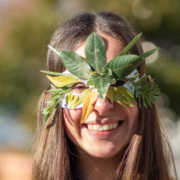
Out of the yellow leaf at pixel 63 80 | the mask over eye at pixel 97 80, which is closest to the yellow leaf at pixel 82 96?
the mask over eye at pixel 97 80

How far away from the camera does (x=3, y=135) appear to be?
12.0 m

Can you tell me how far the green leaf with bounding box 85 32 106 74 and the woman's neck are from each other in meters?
0.84

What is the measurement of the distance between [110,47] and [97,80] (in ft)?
1.11

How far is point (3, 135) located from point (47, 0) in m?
5.83

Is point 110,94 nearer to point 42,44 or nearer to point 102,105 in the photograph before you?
point 102,105

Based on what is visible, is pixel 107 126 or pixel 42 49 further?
pixel 42 49

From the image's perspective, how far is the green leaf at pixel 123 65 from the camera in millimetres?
2053

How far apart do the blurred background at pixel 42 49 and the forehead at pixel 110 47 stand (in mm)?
4654

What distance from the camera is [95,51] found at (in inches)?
83.2

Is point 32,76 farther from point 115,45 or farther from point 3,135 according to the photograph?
point 115,45

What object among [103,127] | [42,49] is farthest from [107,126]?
[42,49]

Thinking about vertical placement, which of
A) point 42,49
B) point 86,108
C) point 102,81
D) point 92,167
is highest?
point 42,49

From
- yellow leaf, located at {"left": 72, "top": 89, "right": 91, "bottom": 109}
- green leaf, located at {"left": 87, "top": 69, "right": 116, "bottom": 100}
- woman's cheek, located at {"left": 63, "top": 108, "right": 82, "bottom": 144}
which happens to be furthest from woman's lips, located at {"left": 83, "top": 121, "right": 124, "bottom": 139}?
green leaf, located at {"left": 87, "top": 69, "right": 116, "bottom": 100}

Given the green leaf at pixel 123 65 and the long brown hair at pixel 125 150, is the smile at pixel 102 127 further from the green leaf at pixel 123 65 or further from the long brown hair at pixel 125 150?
the green leaf at pixel 123 65
